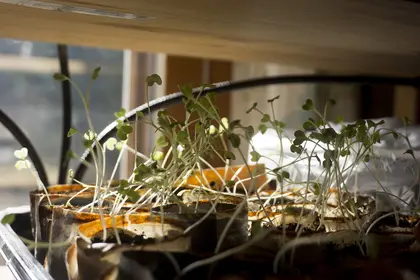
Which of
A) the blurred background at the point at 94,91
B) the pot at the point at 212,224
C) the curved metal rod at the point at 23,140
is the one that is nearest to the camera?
the pot at the point at 212,224

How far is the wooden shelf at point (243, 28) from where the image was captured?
56 centimetres

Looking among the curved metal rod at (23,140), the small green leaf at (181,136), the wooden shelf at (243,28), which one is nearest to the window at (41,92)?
the curved metal rod at (23,140)

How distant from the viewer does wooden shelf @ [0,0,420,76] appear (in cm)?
56

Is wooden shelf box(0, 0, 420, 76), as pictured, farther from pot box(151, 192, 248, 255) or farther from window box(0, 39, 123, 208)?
window box(0, 39, 123, 208)

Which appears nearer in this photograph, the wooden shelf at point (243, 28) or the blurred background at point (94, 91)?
the wooden shelf at point (243, 28)

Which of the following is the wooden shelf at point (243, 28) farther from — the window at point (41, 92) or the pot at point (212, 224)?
the window at point (41, 92)

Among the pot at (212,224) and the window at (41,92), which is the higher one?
the window at (41,92)

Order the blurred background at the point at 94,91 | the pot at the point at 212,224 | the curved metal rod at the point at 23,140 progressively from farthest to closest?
the blurred background at the point at 94,91
the curved metal rod at the point at 23,140
the pot at the point at 212,224

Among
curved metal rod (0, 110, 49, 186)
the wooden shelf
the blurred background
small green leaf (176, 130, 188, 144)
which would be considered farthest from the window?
small green leaf (176, 130, 188, 144)

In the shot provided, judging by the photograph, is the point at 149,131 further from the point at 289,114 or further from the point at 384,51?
the point at 289,114

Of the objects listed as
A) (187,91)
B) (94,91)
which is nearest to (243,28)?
(187,91)

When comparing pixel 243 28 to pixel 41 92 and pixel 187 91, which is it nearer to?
pixel 187 91

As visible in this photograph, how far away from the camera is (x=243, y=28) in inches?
26.9

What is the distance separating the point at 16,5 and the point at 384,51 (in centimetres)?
54
